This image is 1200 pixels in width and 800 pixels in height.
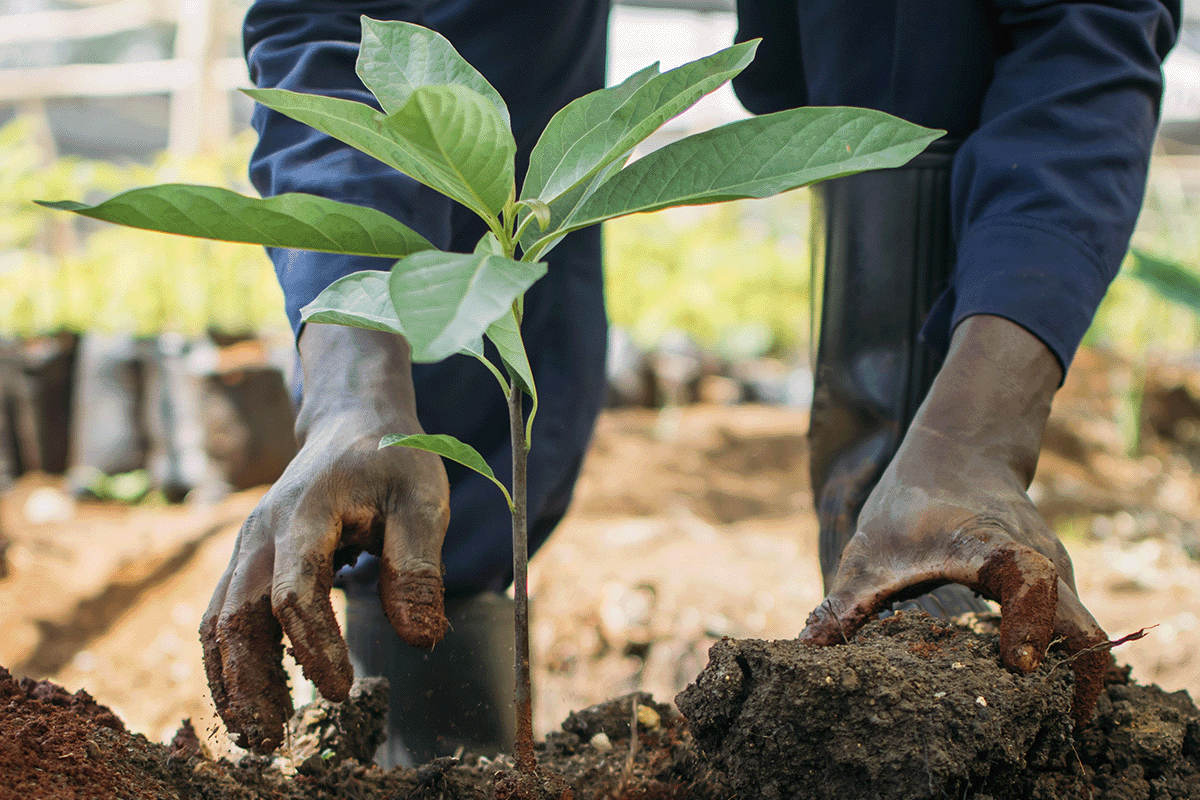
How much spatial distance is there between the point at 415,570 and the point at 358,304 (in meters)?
0.24

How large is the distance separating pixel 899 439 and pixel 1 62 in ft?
25.8

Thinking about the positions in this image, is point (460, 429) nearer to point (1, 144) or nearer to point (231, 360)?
point (231, 360)

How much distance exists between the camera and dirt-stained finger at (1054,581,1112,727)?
815 millimetres

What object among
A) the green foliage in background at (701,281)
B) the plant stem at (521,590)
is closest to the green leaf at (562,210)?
the plant stem at (521,590)

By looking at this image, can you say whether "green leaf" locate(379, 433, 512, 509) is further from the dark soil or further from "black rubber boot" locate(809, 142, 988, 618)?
"black rubber boot" locate(809, 142, 988, 618)

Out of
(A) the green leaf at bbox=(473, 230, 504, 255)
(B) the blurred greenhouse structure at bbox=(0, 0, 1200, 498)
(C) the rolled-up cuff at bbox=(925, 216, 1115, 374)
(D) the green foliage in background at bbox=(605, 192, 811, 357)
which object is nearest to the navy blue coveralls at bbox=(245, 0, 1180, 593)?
(C) the rolled-up cuff at bbox=(925, 216, 1115, 374)

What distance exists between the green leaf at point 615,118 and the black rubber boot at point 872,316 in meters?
0.84

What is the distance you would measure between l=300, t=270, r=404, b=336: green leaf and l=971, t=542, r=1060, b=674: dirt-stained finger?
57cm

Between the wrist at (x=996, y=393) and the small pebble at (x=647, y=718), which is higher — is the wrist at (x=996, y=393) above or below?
above

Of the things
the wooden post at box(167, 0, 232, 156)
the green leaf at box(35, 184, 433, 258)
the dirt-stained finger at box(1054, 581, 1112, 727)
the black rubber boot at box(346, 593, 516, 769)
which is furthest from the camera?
the wooden post at box(167, 0, 232, 156)

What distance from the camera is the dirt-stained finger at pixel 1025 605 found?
0.78 meters

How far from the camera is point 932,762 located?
68 centimetres

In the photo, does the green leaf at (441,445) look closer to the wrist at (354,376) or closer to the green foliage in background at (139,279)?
the wrist at (354,376)

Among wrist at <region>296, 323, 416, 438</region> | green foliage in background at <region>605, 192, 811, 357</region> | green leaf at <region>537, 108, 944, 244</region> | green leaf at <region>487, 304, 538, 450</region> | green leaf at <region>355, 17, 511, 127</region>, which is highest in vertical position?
green leaf at <region>355, 17, 511, 127</region>
